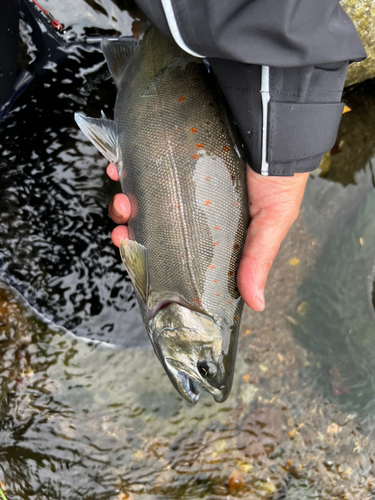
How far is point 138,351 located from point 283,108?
2.22 m

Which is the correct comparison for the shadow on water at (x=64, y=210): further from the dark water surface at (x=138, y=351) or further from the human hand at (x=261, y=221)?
the human hand at (x=261, y=221)

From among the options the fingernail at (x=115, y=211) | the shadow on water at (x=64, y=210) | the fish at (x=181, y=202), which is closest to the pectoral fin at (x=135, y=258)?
the fish at (x=181, y=202)

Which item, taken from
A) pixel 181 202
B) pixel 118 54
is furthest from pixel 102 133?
pixel 181 202

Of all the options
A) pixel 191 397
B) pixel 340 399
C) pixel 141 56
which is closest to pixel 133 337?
pixel 191 397

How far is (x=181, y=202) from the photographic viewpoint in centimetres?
206

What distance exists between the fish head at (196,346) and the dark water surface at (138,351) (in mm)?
853

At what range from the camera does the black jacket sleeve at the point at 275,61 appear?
1.45m

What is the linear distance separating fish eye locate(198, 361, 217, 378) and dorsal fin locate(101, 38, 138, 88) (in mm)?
1900

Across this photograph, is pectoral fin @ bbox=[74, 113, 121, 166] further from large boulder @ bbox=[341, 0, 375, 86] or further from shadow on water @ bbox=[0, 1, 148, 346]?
large boulder @ bbox=[341, 0, 375, 86]

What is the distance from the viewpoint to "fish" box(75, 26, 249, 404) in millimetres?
2053

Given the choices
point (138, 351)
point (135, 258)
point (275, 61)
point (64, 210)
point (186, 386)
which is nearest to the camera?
point (275, 61)

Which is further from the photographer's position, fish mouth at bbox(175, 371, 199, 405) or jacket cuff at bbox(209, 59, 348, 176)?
fish mouth at bbox(175, 371, 199, 405)

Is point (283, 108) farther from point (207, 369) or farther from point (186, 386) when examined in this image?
point (186, 386)

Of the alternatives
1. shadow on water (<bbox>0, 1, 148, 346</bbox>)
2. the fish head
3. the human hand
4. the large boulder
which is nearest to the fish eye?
the fish head
